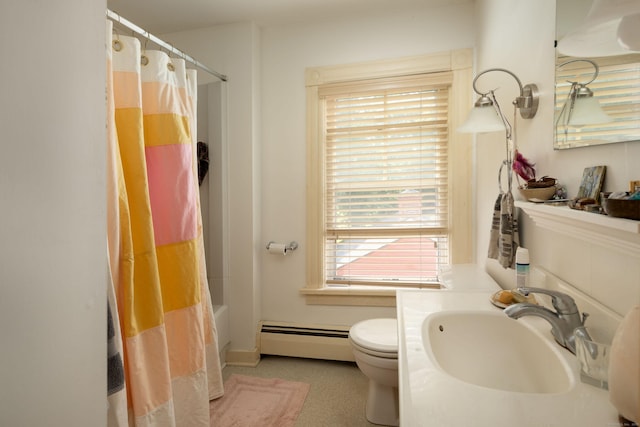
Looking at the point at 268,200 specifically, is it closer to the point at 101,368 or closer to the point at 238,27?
the point at 238,27

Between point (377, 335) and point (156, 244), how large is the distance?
4.03ft

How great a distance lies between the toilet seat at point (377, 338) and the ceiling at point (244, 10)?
2041mm

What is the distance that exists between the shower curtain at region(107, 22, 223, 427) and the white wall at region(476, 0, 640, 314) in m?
1.45

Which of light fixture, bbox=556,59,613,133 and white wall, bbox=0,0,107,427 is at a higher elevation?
light fixture, bbox=556,59,613,133

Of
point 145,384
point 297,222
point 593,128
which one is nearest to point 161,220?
point 145,384

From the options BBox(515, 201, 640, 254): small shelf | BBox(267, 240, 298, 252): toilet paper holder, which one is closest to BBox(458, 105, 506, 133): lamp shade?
BBox(515, 201, 640, 254): small shelf

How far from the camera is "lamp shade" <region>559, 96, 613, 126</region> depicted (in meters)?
0.83

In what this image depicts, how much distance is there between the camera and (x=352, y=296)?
7.80 ft

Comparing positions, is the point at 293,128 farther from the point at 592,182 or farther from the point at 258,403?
the point at 592,182

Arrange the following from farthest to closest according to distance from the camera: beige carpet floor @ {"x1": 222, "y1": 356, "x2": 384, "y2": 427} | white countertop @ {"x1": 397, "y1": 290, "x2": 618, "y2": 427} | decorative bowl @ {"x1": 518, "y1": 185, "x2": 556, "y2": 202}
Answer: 1. beige carpet floor @ {"x1": 222, "y1": 356, "x2": 384, "y2": 427}
2. decorative bowl @ {"x1": 518, "y1": 185, "x2": 556, "y2": 202}
3. white countertop @ {"x1": 397, "y1": 290, "x2": 618, "y2": 427}

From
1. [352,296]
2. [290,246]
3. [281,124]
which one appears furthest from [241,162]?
[352,296]

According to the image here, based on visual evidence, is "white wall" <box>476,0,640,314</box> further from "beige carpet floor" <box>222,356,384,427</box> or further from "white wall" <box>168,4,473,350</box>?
"beige carpet floor" <box>222,356,384,427</box>

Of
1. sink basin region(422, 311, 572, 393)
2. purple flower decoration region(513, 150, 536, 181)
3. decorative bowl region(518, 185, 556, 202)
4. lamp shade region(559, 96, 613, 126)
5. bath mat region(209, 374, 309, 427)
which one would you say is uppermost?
lamp shade region(559, 96, 613, 126)

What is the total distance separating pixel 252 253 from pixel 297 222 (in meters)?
0.39
